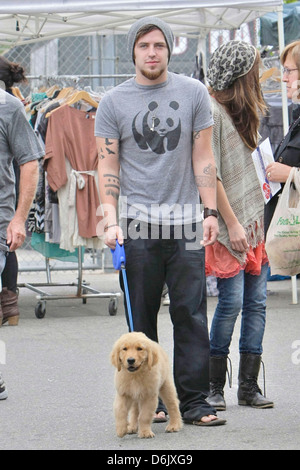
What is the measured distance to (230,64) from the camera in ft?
16.8

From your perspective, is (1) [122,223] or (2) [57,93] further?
(2) [57,93]

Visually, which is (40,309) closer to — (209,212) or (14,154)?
(14,154)

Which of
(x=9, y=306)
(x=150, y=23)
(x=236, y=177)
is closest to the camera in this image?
(x=150, y=23)

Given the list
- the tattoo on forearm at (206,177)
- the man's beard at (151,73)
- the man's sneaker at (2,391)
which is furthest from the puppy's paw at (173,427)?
the man's beard at (151,73)

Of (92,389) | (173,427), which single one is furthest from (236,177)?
(92,389)

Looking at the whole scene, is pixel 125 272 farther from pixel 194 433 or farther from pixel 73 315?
pixel 73 315

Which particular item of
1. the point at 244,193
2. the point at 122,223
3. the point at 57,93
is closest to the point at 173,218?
the point at 122,223

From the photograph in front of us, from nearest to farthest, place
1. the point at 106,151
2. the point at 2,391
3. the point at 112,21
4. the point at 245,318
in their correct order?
1. the point at 106,151
2. the point at 245,318
3. the point at 2,391
4. the point at 112,21

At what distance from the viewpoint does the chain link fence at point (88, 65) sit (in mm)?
10562

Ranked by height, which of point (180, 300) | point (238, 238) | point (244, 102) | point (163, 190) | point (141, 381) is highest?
point (244, 102)

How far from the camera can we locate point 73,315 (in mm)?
9312

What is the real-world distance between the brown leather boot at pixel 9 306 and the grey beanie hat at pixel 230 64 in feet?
12.9

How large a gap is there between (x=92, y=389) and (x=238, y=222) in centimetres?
149

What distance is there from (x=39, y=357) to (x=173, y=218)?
8.86 feet
